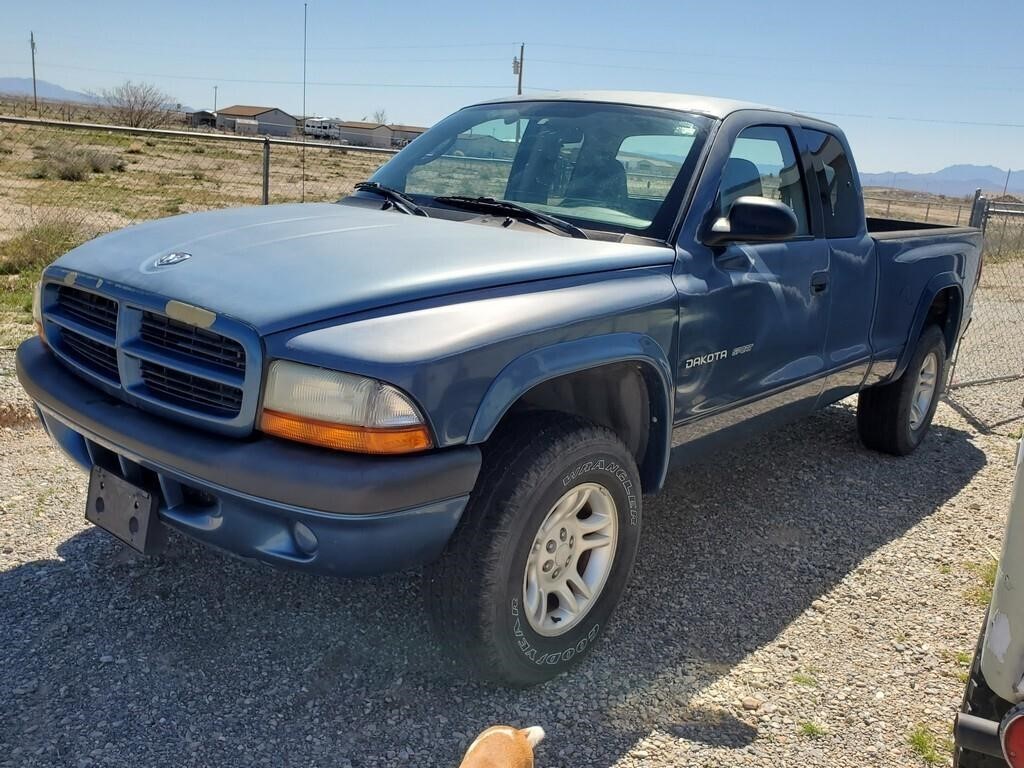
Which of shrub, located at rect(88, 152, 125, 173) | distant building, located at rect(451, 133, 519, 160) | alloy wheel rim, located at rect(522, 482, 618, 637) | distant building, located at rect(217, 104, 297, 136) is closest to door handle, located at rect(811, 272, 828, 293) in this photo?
distant building, located at rect(451, 133, 519, 160)

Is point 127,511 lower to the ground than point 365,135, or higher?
lower

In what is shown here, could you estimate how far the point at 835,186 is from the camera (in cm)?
440

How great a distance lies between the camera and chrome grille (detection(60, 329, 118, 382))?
109 inches

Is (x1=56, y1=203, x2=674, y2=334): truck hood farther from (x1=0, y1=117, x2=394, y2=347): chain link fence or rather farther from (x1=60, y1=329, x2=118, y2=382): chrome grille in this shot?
(x1=0, y1=117, x2=394, y2=347): chain link fence

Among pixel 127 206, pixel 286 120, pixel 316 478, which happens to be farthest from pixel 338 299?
pixel 286 120

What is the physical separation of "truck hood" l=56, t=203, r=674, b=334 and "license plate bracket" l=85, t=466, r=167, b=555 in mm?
587

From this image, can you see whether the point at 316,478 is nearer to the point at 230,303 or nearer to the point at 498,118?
the point at 230,303

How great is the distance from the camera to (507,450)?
8.64 ft

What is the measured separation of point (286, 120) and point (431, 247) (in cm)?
10984

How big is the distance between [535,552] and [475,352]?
2.46 feet

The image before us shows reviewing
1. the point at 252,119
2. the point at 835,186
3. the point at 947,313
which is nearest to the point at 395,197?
the point at 835,186

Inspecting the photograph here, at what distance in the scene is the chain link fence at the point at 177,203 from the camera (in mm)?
7570

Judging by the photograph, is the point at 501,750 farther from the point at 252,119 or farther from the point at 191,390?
the point at 252,119

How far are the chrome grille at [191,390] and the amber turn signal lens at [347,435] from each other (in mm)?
133
